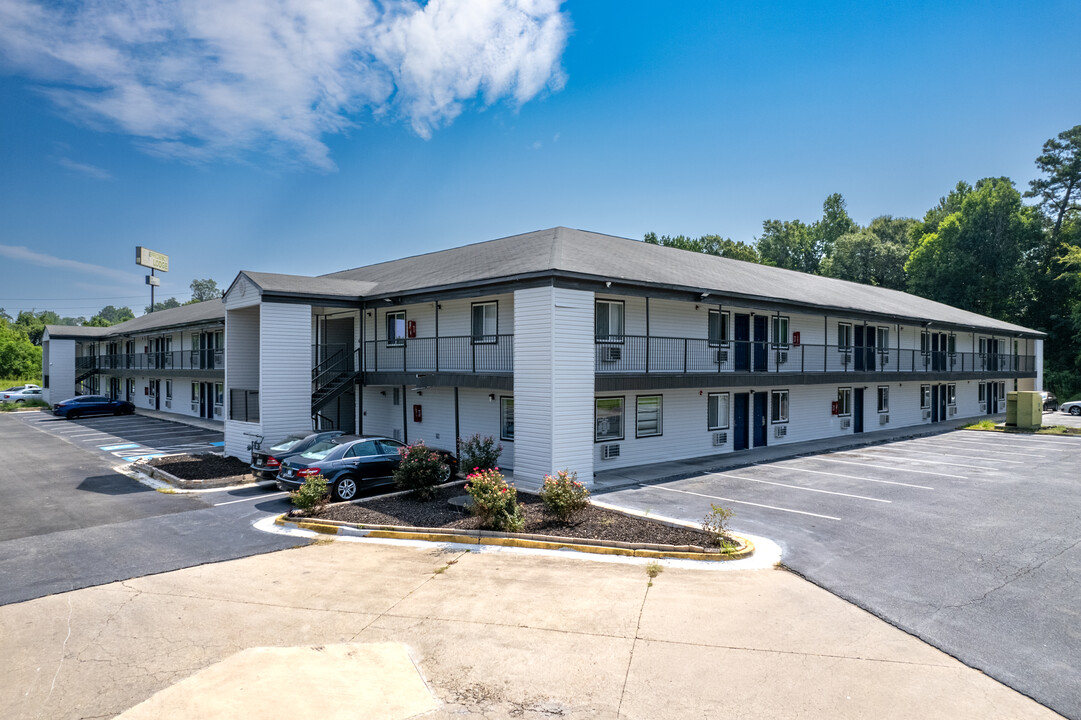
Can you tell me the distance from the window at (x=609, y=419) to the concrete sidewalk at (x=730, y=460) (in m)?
0.97

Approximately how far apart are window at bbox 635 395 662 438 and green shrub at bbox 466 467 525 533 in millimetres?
7842

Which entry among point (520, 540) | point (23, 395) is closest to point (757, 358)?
point (520, 540)

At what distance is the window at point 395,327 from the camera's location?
22.0 m

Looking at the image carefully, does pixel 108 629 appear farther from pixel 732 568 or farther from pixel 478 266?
pixel 478 266

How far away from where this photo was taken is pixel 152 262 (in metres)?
58.0

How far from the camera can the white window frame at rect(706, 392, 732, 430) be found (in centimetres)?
2125

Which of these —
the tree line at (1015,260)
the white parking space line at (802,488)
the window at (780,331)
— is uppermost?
the tree line at (1015,260)

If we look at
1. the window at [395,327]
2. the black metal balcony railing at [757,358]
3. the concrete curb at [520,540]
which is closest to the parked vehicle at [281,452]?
the concrete curb at [520,540]

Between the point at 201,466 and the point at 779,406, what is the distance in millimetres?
21155

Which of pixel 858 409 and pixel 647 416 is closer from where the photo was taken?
pixel 647 416

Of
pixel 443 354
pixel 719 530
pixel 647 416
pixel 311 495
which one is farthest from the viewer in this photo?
pixel 443 354

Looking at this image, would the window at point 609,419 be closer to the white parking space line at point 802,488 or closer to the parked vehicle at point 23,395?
the white parking space line at point 802,488

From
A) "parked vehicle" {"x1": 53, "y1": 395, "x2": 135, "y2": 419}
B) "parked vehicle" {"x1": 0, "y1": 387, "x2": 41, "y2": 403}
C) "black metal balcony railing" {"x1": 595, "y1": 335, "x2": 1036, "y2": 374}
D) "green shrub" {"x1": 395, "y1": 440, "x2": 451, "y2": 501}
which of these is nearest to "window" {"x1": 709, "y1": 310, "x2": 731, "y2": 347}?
"black metal balcony railing" {"x1": 595, "y1": 335, "x2": 1036, "y2": 374}

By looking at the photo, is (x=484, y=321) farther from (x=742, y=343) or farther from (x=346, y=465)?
(x=742, y=343)
